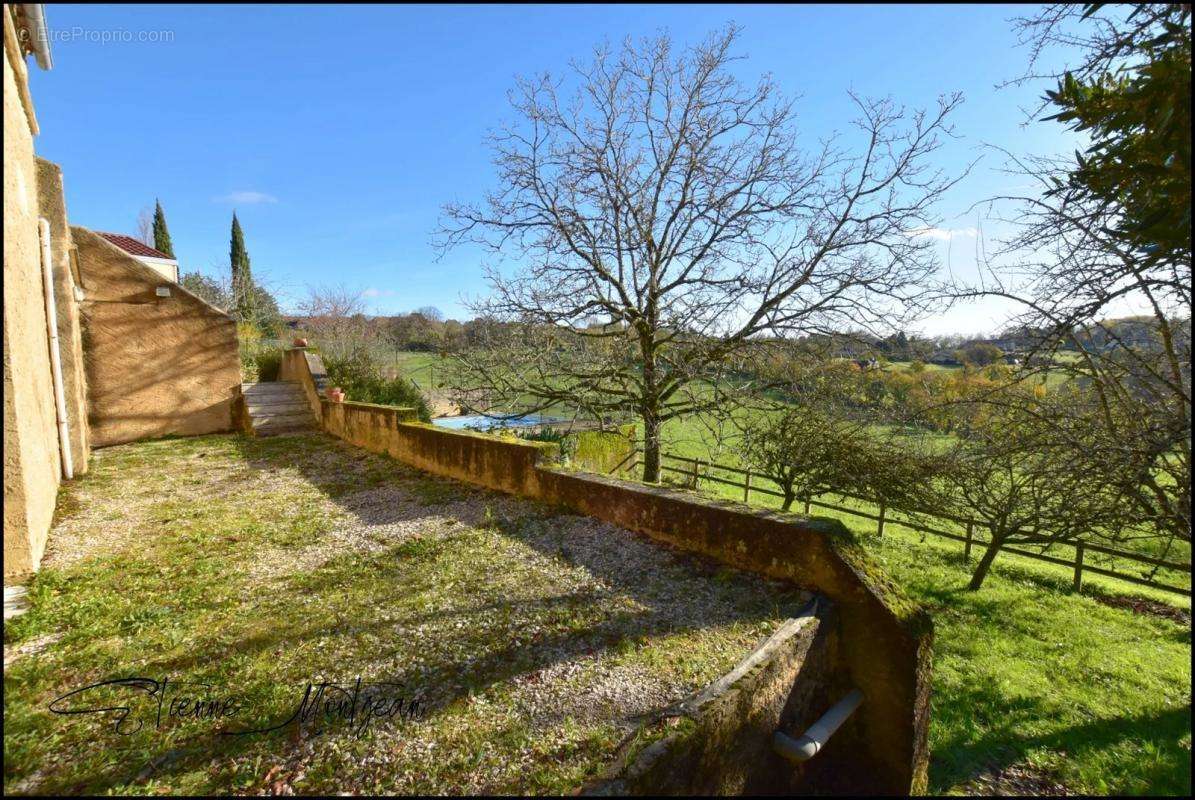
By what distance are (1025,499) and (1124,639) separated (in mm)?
2553

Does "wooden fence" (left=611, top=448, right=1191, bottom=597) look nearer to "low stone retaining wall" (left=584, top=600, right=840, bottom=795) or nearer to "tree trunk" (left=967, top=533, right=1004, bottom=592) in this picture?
"tree trunk" (left=967, top=533, right=1004, bottom=592)

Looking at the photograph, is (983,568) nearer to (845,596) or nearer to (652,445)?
(652,445)

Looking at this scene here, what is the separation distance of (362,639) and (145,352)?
10170 mm

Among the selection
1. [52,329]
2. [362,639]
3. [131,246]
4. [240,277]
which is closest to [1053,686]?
[362,639]

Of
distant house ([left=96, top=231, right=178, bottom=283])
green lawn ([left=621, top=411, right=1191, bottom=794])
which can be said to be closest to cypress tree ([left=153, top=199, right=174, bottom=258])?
distant house ([left=96, top=231, right=178, bottom=283])

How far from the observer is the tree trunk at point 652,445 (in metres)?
9.12

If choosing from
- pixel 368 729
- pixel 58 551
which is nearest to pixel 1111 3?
pixel 368 729

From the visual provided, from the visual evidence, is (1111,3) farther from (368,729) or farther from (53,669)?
(53,669)

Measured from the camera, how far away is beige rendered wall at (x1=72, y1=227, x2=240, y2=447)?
9.42 m

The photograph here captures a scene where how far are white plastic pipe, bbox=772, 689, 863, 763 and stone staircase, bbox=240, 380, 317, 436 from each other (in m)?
12.2

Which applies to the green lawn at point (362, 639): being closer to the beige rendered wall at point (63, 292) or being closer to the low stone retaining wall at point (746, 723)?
the low stone retaining wall at point (746, 723)

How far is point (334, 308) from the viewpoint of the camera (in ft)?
96.3

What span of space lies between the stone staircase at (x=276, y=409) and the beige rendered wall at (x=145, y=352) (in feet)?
2.56

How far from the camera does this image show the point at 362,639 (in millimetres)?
3664
